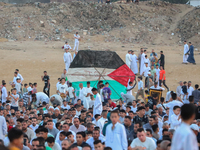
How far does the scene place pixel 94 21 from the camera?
31344 millimetres

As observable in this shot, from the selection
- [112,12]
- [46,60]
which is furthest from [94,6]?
[46,60]

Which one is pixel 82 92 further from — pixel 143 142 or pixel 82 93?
pixel 143 142

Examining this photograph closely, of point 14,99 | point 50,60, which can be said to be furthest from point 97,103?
point 50,60

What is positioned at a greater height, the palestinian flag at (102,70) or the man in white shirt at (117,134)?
the palestinian flag at (102,70)

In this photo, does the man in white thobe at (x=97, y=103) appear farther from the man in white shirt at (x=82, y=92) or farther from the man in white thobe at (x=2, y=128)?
the man in white thobe at (x=2, y=128)

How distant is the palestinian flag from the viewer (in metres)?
10.1

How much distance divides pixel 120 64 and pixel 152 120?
408 centimetres

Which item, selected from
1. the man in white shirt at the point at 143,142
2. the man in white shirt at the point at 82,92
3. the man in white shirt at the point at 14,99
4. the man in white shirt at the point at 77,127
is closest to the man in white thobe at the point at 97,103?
the man in white shirt at the point at 77,127

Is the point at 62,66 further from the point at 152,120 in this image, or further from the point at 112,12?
the point at 112,12

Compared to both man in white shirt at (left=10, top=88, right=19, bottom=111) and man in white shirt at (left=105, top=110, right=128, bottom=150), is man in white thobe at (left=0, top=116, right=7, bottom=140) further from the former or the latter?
man in white shirt at (left=10, top=88, right=19, bottom=111)

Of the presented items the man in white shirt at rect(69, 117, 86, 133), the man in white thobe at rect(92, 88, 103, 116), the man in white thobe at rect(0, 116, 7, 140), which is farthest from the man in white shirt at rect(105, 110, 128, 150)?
the man in white thobe at rect(92, 88, 103, 116)

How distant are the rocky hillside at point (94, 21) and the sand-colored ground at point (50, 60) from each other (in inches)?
86.9

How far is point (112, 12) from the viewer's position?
3234 centimetres

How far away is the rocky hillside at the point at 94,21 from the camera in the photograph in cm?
2825
